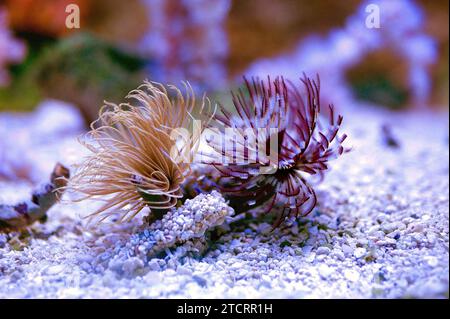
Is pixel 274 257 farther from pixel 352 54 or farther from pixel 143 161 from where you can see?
pixel 352 54

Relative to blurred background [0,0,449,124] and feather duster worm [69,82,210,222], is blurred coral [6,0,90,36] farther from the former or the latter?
feather duster worm [69,82,210,222]

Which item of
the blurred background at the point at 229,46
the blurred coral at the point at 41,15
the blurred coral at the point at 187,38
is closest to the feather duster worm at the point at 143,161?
the blurred background at the point at 229,46

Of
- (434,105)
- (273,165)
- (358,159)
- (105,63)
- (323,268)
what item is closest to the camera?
(323,268)

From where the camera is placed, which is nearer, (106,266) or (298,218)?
(106,266)

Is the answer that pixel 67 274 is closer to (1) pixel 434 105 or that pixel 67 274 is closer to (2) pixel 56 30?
(2) pixel 56 30

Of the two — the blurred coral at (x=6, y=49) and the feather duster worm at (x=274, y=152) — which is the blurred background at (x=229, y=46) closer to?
the blurred coral at (x=6, y=49)

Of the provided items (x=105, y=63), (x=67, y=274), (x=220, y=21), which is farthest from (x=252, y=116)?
(x=220, y=21)

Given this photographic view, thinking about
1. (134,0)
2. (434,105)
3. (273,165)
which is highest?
(134,0)
